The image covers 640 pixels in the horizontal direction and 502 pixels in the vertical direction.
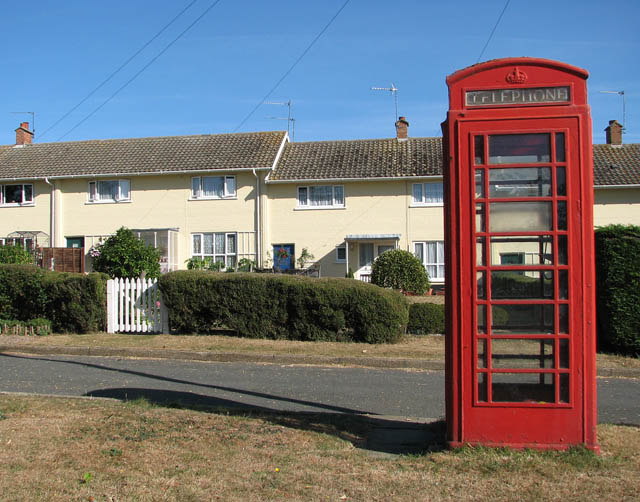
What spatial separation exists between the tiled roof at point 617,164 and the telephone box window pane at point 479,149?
2547 cm

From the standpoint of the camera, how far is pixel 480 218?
5.53 m

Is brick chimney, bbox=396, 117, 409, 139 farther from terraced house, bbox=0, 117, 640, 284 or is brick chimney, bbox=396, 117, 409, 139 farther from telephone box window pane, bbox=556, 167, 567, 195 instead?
telephone box window pane, bbox=556, 167, 567, 195

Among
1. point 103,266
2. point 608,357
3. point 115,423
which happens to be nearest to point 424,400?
point 115,423

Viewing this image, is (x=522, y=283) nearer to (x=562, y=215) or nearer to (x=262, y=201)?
(x=562, y=215)

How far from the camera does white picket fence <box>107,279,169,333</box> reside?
1520cm

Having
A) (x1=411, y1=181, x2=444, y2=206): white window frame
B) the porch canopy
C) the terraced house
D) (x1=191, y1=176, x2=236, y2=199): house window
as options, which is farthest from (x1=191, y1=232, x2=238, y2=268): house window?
(x1=411, y1=181, x2=444, y2=206): white window frame

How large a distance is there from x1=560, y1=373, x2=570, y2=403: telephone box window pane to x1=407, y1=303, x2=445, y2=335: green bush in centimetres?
1015

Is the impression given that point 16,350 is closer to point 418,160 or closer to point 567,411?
point 567,411

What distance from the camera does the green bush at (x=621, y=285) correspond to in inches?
479

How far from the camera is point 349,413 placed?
763 cm

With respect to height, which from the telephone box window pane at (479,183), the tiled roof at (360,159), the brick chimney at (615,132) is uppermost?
the brick chimney at (615,132)

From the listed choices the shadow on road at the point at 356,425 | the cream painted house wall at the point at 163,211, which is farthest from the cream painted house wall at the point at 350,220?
the shadow on road at the point at 356,425

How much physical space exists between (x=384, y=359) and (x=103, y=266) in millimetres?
16956

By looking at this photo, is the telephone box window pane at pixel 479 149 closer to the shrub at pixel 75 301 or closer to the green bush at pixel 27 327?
the shrub at pixel 75 301
